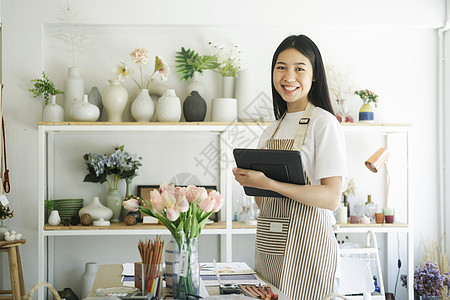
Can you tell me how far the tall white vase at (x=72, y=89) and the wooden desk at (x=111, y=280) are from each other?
2002 mm

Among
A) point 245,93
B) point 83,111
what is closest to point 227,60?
point 245,93

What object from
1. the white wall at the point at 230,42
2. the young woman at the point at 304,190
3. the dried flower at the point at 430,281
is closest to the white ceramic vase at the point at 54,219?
the white wall at the point at 230,42

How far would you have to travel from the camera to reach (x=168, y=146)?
13.9 ft

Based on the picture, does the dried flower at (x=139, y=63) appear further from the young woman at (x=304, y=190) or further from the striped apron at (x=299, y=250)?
the striped apron at (x=299, y=250)

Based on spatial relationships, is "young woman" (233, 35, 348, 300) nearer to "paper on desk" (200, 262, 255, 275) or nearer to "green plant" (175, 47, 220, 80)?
"paper on desk" (200, 262, 255, 275)

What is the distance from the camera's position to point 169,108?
3.92m

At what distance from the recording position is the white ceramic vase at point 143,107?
3.94m

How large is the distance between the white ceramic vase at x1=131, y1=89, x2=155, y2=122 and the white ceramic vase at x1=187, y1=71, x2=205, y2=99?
0.33 m

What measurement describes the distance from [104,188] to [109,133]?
0.44m

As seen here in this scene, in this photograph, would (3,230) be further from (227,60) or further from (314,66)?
(314,66)

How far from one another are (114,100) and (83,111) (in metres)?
0.25

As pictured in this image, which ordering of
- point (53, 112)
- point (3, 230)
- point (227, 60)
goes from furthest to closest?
point (227, 60) < point (53, 112) < point (3, 230)

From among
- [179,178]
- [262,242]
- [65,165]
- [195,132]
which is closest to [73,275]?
[65,165]

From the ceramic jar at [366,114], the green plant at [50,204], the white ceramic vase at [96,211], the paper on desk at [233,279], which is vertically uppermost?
the ceramic jar at [366,114]
